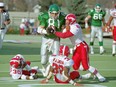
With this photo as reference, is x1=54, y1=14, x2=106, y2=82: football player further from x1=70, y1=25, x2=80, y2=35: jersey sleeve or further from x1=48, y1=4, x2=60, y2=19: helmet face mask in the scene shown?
x1=48, y1=4, x2=60, y2=19: helmet face mask

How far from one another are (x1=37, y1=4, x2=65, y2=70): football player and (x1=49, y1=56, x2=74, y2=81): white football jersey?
4.06ft

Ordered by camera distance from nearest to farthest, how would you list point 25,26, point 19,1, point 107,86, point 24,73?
point 107,86, point 24,73, point 25,26, point 19,1

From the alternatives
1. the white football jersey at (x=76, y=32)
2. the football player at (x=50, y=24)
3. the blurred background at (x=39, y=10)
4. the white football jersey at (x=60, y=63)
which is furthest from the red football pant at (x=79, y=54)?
the blurred background at (x=39, y=10)

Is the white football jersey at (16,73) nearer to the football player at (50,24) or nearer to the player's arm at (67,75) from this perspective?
the football player at (50,24)

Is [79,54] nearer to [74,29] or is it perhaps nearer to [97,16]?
[74,29]

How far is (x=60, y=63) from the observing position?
34.1 ft

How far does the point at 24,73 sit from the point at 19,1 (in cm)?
9349

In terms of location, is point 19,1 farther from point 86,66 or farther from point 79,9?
point 86,66

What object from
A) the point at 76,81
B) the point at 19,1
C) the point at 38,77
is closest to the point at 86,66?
the point at 76,81

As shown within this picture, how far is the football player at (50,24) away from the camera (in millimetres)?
11539

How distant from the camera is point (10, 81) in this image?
36.0 ft

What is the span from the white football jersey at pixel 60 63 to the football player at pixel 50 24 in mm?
1238

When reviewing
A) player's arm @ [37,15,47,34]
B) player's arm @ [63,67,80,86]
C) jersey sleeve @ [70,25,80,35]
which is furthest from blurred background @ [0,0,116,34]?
player's arm @ [63,67,80,86]

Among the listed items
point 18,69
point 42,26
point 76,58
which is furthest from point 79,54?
point 18,69
